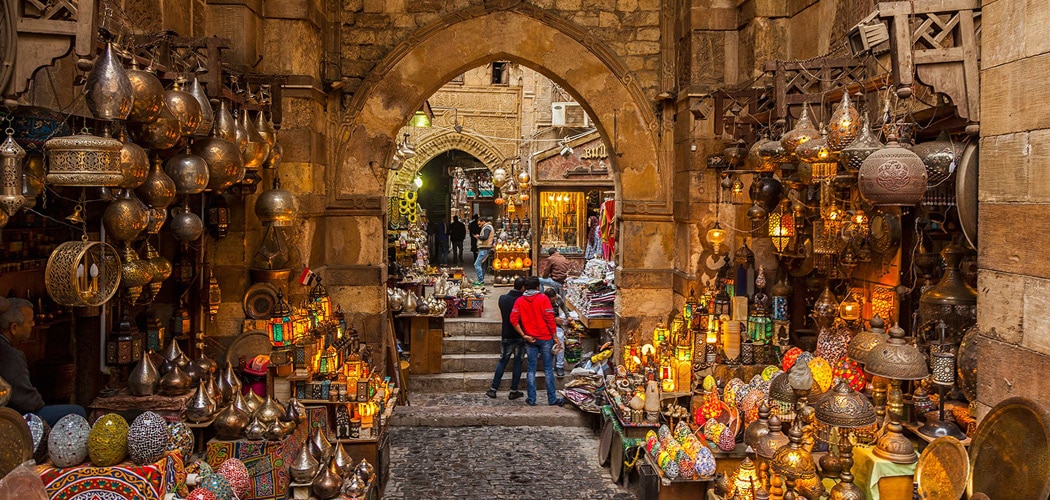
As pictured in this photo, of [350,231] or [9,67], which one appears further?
[350,231]

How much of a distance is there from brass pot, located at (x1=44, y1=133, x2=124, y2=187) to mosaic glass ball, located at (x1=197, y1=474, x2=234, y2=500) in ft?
4.90

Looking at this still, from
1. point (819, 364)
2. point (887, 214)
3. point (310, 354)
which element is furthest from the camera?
point (310, 354)

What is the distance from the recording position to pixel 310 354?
577 centimetres

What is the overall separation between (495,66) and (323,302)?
36.4 ft

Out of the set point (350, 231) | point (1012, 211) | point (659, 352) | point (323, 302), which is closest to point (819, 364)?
point (1012, 211)

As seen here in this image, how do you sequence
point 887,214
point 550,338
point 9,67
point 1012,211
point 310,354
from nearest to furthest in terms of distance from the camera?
point 1012,211
point 9,67
point 887,214
point 310,354
point 550,338

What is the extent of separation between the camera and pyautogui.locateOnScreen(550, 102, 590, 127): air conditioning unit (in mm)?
15586

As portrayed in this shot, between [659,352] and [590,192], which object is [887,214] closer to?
[659,352]

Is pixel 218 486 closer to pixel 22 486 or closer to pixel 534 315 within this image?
pixel 22 486

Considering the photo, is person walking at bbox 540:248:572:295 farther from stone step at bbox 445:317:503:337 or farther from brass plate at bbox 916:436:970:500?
brass plate at bbox 916:436:970:500

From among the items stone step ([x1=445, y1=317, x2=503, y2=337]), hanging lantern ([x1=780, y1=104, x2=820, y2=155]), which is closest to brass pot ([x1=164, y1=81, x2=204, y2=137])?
hanging lantern ([x1=780, y1=104, x2=820, y2=155])

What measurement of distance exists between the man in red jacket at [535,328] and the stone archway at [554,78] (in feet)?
2.81

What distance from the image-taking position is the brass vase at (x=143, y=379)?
4.46 m

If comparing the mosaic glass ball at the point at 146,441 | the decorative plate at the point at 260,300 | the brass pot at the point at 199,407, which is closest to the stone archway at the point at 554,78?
the decorative plate at the point at 260,300
